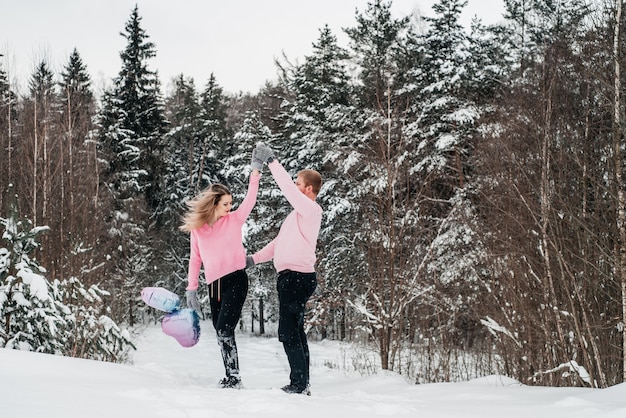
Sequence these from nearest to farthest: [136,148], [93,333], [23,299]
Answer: [23,299] < [93,333] < [136,148]

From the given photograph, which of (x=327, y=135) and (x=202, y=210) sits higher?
(x=327, y=135)

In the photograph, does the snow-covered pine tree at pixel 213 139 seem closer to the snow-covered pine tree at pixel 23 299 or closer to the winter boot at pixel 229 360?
the snow-covered pine tree at pixel 23 299

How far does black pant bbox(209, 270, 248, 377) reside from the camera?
4195 millimetres

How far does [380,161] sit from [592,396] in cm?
596

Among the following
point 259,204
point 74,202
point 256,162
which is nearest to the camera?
point 256,162

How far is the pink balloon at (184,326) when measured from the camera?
4.44 metres

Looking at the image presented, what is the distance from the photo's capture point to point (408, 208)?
837cm

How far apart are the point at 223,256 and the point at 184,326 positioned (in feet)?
2.34

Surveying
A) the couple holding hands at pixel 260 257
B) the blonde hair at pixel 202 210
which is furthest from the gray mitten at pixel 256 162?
the blonde hair at pixel 202 210

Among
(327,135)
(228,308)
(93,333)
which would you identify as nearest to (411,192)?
(93,333)

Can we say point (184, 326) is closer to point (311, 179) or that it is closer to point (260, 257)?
point (260, 257)

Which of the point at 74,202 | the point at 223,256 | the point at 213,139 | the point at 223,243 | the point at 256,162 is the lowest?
the point at 223,256

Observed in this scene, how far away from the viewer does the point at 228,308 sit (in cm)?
420

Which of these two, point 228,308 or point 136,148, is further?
point 136,148
